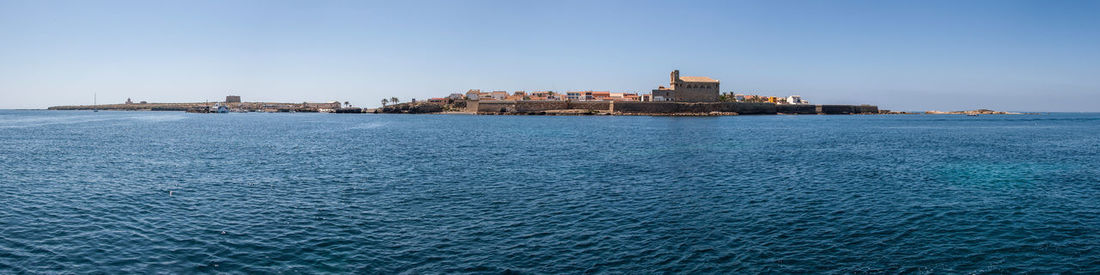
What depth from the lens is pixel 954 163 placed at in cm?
3441

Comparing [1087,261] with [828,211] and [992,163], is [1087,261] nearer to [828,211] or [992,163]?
[828,211]

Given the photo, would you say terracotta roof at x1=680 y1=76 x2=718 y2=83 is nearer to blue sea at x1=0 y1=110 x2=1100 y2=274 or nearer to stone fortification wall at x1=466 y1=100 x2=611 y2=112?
stone fortification wall at x1=466 y1=100 x2=611 y2=112

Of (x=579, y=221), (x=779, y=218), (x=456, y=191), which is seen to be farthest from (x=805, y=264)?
(x=456, y=191)

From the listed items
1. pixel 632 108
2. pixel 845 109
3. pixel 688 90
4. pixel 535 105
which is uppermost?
pixel 688 90

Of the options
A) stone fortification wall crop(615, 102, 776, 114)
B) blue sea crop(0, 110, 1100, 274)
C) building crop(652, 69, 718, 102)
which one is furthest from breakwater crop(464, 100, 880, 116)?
blue sea crop(0, 110, 1100, 274)

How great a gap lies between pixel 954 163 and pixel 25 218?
4194cm

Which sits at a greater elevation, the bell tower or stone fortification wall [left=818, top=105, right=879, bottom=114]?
the bell tower

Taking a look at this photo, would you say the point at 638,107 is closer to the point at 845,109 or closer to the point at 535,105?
the point at 535,105

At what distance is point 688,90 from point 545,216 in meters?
131

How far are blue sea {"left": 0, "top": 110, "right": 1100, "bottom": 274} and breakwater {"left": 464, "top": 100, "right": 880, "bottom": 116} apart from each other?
4146 inches

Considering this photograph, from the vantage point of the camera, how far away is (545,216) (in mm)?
17938

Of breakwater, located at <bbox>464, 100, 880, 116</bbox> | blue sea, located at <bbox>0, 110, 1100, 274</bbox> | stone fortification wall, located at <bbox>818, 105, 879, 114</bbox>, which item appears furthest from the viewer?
stone fortification wall, located at <bbox>818, 105, 879, 114</bbox>

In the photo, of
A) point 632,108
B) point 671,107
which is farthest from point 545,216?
point 671,107

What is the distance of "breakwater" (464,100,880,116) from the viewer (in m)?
139
